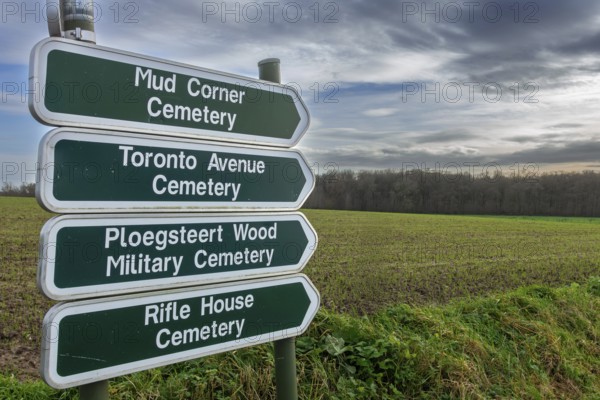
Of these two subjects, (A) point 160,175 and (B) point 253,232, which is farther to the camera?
(B) point 253,232

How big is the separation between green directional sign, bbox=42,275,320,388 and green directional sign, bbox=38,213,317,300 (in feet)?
0.23

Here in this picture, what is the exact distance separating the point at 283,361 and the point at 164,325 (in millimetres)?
837

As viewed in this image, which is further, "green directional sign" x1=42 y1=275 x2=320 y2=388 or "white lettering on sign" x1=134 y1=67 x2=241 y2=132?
"white lettering on sign" x1=134 y1=67 x2=241 y2=132

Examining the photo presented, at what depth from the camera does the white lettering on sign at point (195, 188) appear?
7.22 ft

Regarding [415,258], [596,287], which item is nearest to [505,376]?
[596,287]

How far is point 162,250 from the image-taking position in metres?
2.21

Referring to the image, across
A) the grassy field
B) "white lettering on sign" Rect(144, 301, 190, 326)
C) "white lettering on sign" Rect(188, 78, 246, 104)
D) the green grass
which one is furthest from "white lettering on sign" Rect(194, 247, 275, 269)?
the green grass

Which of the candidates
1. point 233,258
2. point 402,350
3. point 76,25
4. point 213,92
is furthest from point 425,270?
point 76,25

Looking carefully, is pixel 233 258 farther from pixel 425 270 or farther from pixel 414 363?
pixel 425 270

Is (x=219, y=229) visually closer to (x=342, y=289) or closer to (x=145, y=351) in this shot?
(x=145, y=351)

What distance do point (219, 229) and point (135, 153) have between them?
1.88 feet

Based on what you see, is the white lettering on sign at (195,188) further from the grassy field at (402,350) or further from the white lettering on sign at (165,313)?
the grassy field at (402,350)

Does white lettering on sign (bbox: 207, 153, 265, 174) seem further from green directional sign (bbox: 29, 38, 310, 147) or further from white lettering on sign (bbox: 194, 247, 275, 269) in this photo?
white lettering on sign (bbox: 194, 247, 275, 269)

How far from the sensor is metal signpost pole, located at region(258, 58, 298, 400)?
9.02ft
